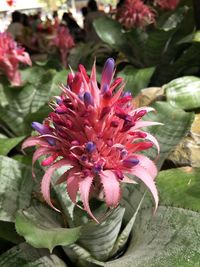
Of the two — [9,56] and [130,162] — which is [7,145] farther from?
[130,162]

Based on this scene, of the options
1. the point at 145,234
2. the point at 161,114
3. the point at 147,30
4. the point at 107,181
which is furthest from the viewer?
the point at 147,30

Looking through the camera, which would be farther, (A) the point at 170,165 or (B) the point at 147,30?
(B) the point at 147,30

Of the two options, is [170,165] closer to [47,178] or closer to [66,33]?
[47,178]

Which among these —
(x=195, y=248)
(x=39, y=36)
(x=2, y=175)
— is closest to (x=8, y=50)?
(x=2, y=175)

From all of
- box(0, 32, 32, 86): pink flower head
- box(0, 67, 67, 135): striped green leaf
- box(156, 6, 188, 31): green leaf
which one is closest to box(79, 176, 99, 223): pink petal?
box(0, 67, 67, 135): striped green leaf

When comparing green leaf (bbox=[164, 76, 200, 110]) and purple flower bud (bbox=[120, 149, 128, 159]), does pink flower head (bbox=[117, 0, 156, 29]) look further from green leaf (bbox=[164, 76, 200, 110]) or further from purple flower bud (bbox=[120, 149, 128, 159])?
purple flower bud (bbox=[120, 149, 128, 159])

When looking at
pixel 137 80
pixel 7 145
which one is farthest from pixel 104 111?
pixel 137 80

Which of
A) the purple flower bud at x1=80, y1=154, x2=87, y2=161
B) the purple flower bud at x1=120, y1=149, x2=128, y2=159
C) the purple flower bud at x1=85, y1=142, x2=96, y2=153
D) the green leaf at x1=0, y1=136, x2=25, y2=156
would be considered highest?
the purple flower bud at x1=85, y1=142, x2=96, y2=153

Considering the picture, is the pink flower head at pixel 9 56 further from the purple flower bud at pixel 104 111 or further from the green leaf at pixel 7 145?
the purple flower bud at pixel 104 111
